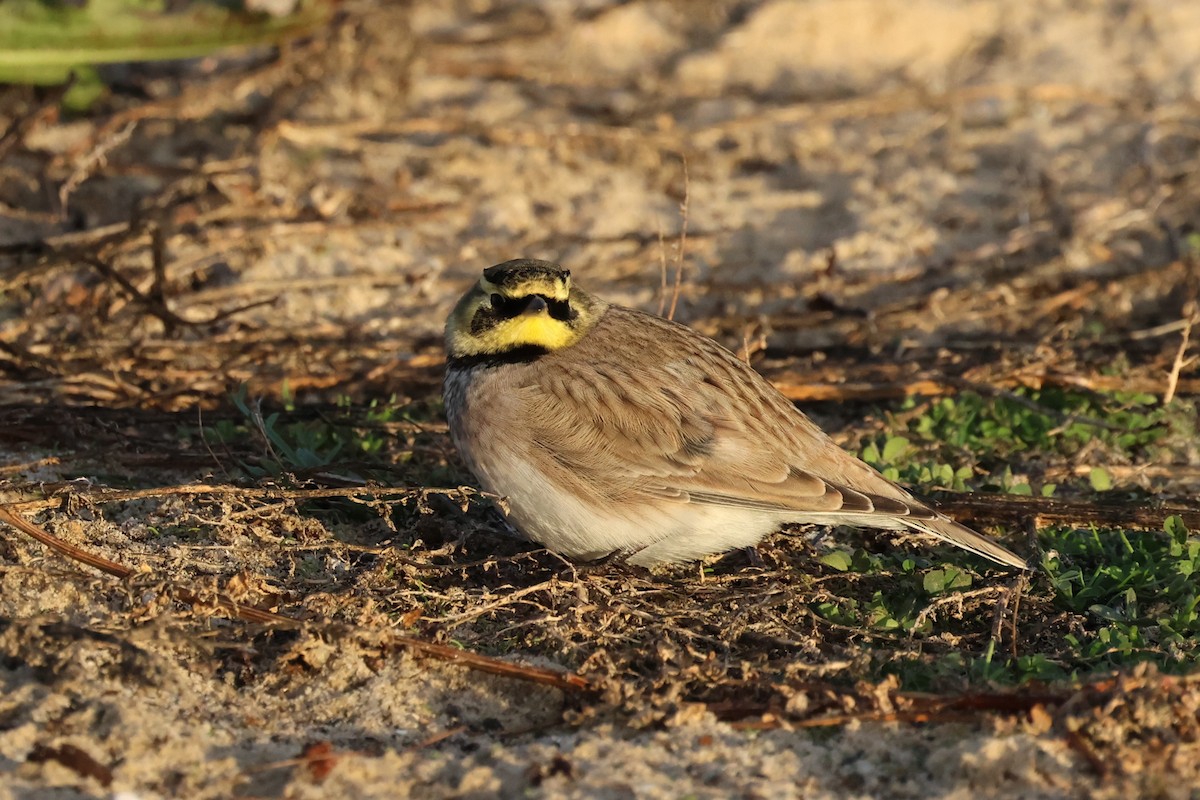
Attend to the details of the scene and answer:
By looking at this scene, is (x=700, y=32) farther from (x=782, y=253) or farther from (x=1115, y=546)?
(x=1115, y=546)

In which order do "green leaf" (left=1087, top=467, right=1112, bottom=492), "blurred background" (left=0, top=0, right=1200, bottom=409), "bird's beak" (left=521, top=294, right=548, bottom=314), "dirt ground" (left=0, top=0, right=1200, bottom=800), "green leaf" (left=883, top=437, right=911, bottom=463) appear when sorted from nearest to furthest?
"dirt ground" (left=0, top=0, right=1200, bottom=800)
"bird's beak" (left=521, top=294, right=548, bottom=314)
"green leaf" (left=1087, top=467, right=1112, bottom=492)
"green leaf" (left=883, top=437, right=911, bottom=463)
"blurred background" (left=0, top=0, right=1200, bottom=409)

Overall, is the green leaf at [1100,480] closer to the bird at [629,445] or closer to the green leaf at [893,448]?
the green leaf at [893,448]

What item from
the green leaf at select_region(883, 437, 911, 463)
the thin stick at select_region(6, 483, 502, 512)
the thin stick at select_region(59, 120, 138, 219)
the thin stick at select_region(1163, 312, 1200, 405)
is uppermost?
the thin stick at select_region(59, 120, 138, 219)

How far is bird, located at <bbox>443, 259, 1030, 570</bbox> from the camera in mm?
4914

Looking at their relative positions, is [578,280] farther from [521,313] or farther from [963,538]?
[963,538]

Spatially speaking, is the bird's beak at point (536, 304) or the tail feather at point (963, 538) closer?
the tail feather at point (963, 538)

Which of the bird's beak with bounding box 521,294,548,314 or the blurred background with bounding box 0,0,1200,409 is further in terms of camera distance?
the blurred background with bounding box 0,0,1200,409

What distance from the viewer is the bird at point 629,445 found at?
491 cm

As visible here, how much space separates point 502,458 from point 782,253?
13.0ft

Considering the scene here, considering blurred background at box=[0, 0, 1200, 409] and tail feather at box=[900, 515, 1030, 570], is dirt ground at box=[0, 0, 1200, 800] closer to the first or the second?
blurred background at box=[0, 0, 1200, 409]

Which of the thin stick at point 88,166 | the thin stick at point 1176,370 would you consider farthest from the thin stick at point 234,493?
the thin stick at point 1176,370

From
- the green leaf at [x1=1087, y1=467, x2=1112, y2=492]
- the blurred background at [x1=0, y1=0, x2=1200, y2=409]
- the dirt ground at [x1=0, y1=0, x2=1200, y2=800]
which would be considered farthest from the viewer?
the blurred background at [x1=0, y1=0, x2=1200, y2=409]

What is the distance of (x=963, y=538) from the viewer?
4.86m

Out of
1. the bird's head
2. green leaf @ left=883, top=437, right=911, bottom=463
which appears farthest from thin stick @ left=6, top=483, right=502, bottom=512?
green leaf @ left=883, top=437, right=911, bottom=463
